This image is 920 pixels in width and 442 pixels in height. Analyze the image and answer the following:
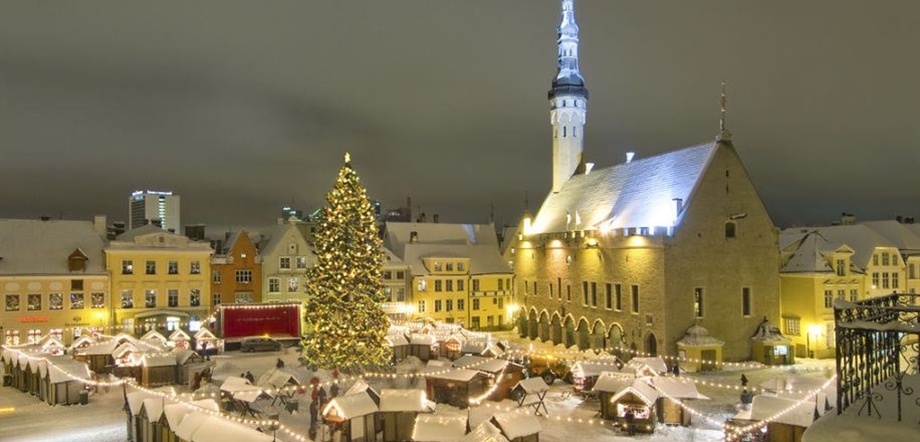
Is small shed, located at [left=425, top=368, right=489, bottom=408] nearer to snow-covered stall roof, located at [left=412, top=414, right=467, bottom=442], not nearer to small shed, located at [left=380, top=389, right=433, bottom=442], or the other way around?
small shed, located at [left=380, top=389, right=433, bottom=442]

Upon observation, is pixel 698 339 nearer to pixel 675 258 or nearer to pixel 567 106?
pixel 675 258

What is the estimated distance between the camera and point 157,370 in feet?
99.8

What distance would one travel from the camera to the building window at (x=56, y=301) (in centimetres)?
4438

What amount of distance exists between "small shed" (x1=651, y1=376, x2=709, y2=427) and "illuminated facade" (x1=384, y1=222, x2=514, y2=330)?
1263 inches

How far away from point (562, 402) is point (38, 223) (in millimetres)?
40503

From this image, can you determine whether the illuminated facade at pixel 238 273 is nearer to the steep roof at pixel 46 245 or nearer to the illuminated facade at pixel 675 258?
the steep roof at pixel 46 245

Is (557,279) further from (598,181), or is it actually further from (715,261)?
(715,261)

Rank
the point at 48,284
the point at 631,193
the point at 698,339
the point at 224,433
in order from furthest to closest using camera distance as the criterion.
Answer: the point at 631,193 → the point at 48,284 → the point at 698,339 → the point at 224,433

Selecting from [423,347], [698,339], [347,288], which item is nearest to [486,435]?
[347,288]

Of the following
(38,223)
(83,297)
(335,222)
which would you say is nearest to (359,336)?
(335,222)

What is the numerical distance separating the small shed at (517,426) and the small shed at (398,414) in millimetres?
3722

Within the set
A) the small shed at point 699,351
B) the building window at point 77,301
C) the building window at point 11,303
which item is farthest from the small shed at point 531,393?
the building window at point 11,303

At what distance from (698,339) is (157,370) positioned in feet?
91.1

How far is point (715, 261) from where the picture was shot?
3950 centimetres
